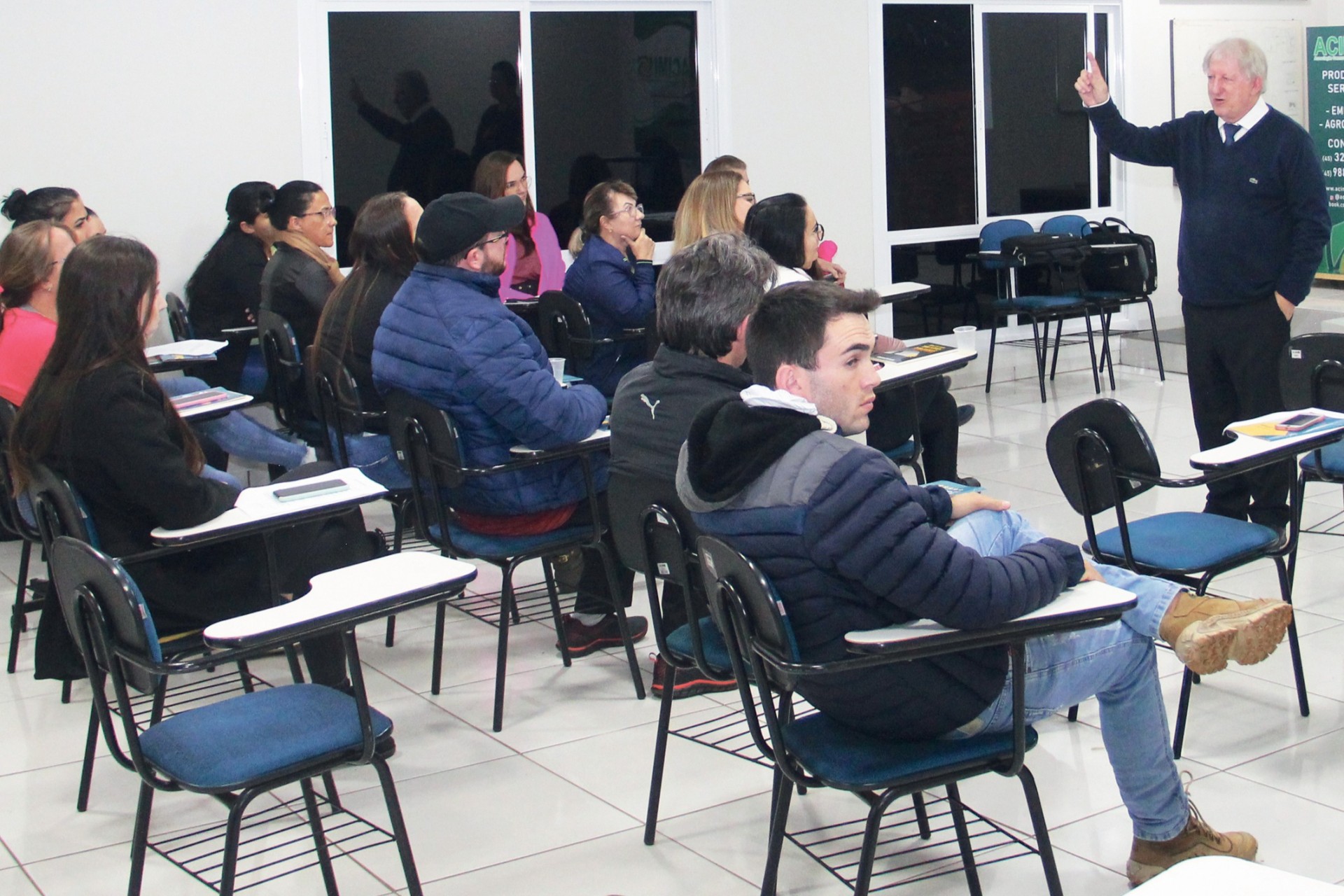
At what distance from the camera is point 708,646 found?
2.67 metres

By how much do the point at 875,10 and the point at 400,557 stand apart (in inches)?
242

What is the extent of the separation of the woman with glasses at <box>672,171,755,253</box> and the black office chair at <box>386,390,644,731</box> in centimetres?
158

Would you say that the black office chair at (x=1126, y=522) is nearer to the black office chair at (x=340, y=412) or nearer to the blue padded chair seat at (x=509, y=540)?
the blue padded chair seat at (x=509, y=540)

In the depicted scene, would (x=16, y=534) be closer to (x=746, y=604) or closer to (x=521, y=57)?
(x=746, y=604)

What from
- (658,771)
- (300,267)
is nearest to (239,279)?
(300,267)

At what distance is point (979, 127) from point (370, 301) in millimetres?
5298

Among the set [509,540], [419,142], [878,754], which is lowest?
[878,754]

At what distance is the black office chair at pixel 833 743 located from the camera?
2.04 metres

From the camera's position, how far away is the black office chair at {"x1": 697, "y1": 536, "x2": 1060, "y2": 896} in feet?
6.71

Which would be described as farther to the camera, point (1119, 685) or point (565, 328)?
point (565, 328)

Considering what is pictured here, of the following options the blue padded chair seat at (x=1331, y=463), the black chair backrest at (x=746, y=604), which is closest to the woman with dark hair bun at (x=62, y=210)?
the black chair backrest at (x=746, y=604)

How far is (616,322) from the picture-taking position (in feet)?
16.6

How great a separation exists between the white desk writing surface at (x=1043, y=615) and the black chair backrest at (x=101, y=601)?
3.51ft

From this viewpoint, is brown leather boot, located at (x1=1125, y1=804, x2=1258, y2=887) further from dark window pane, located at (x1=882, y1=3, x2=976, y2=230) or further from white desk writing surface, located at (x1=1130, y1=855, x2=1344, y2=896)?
dark window pane, located at (x1=882, y1=3, x2=976, y2=230)
